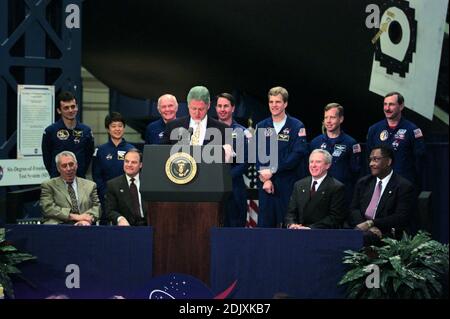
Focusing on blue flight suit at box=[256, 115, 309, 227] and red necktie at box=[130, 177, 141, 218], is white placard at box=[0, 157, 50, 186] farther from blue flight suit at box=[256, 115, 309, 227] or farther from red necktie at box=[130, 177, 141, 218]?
blue flight suit at box=[256, 115, 309, 227]

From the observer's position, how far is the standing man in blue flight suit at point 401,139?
9.39 metres

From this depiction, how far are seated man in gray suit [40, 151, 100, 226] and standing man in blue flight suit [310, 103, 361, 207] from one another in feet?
7.47

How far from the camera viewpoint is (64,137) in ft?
31.6

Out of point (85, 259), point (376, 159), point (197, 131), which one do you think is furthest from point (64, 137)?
point (376, 159)

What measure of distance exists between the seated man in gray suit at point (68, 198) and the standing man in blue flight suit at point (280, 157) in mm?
1701

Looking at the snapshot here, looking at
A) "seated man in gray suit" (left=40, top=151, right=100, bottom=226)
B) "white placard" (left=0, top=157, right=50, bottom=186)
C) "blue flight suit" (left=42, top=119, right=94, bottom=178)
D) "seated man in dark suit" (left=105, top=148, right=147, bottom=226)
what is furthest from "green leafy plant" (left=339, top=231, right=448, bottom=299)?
"white placard" (left=0, top=157, right=50, bottom=186)

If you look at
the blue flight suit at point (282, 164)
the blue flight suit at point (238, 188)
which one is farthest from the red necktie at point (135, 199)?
the blue flight suit at point (282, 164)

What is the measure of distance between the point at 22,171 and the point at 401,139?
378cm

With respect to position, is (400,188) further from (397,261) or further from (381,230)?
(397,261)

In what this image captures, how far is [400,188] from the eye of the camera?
8.27 meters

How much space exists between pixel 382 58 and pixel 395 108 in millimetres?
1473

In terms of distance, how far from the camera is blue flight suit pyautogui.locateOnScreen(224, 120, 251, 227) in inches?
362

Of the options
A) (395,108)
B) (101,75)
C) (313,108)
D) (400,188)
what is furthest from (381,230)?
(101,75)

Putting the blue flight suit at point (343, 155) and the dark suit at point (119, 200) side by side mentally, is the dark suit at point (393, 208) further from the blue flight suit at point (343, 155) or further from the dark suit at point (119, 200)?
the dark suit at point (119, 200)
